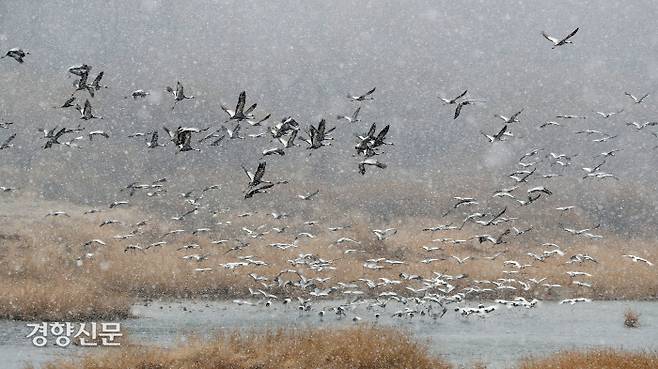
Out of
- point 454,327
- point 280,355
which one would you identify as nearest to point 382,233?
point 454,327

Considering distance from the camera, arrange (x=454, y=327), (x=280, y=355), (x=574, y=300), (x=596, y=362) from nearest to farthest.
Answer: (x=280, y=355) → (x=596, y=362) → (x=454, y=327) → (x=574, y=300)

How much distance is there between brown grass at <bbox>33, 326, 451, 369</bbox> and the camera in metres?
20.5

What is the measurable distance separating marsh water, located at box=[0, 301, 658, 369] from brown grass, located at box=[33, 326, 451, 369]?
216 cm

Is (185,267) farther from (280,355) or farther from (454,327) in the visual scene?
(280,355)

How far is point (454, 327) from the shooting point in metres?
29.8

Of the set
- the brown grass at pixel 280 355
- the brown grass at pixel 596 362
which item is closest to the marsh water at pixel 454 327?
the brown grass at pixel 280 355

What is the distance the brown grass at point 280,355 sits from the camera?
67.3ft

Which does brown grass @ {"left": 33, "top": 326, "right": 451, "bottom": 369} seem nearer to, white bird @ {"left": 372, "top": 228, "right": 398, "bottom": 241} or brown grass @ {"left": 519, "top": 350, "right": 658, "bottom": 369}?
brown grass @ {"left": 519, "top": 350, "right": 658, "bottom": 369}

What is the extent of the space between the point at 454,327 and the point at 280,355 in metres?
10.9

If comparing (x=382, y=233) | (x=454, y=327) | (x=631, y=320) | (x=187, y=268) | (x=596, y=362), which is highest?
(x=382, y=233)

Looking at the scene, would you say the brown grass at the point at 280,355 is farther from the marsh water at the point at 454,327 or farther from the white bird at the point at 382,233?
the white bird at the point at 382,233

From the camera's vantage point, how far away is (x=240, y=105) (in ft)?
51.4

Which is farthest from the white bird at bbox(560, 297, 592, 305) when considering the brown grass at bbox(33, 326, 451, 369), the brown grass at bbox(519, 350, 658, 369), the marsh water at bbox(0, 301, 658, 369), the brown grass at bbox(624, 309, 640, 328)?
the brown grass at bbox(33, 326, 451, 369)

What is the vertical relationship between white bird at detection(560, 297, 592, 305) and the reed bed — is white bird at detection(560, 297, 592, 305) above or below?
below
